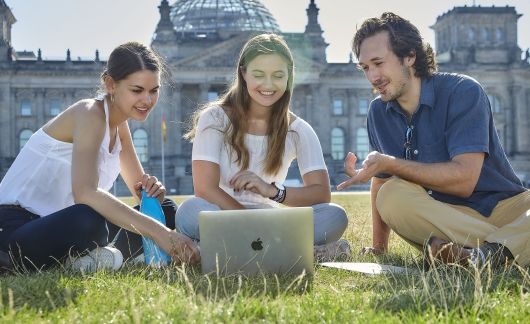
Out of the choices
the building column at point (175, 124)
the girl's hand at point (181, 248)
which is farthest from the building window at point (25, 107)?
the girl's hand at point (181, 248)

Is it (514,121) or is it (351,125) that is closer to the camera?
(351,125)

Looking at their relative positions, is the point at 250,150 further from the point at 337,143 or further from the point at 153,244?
the point at 337,143

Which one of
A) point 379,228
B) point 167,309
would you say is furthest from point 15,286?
point 379,228

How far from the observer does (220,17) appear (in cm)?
7444

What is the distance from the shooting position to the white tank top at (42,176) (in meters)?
6.38

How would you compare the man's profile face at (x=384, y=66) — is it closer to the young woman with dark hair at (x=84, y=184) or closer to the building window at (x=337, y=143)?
the young woman with dark hair at (x=84, y=184)

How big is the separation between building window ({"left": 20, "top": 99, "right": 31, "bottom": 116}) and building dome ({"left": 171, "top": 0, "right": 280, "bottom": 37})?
50.7 ft

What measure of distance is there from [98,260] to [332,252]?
2118 mm

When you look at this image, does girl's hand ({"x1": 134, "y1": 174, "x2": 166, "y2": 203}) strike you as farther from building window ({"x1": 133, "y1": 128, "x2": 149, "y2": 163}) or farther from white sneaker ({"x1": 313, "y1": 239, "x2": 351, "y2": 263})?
building window ({"x1": 133, "y1": 128, "x2": 149, "y2": 163})

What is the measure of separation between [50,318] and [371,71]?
11.8 ft

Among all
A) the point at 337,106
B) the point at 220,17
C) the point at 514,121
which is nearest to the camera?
the point at 337,106

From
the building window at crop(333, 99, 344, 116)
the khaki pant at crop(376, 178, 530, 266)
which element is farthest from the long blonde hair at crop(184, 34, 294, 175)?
the building window at crop(333, 99, 344, 116)

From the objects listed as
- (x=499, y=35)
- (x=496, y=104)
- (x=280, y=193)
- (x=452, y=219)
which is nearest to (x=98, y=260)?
(x=280, y=193)

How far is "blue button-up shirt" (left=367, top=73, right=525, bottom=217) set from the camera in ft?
20.2
